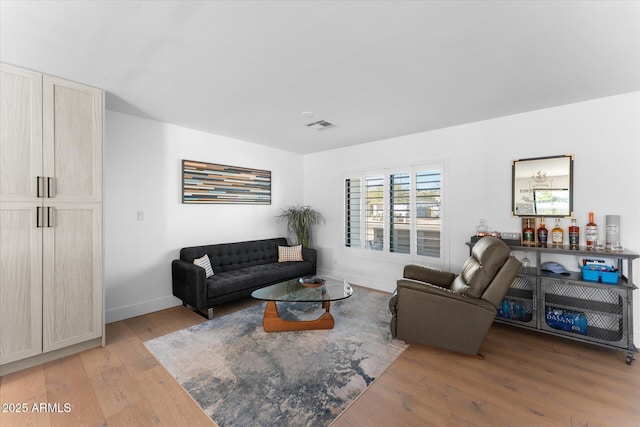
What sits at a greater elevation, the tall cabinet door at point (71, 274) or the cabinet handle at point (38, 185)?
the cabinet handle at point (38, 185)

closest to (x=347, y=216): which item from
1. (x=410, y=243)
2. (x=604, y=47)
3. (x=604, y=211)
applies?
(x=410, y=243)

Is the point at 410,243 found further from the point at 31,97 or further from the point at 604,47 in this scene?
the point at 31,97

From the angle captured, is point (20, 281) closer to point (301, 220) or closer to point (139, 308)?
point (139, 308)

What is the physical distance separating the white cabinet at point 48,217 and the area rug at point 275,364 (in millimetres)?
793

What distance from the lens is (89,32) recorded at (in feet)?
6.08

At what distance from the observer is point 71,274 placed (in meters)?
2.55

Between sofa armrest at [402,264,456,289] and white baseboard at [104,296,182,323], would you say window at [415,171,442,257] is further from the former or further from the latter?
white baseboard at [104,296,182,323]

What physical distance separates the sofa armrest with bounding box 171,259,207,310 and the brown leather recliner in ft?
7.51

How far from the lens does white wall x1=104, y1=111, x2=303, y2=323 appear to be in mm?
3348

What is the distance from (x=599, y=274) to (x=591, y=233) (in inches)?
18.0

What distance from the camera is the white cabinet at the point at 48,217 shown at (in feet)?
7.39

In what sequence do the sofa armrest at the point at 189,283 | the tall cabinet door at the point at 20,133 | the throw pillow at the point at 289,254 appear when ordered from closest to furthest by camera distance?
the tall cabinet door at the point at 20,133 < the sofa armrest at the point at 189,283 < the throw pillow at the point at 289,254

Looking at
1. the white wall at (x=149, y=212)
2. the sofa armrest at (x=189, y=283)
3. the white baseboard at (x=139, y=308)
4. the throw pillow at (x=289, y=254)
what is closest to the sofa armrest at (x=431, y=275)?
the throw pillow at (x=289, y=254)

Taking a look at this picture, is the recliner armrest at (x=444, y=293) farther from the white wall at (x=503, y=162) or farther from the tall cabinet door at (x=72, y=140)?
the tall cabinet door at (x=72, y=140)
